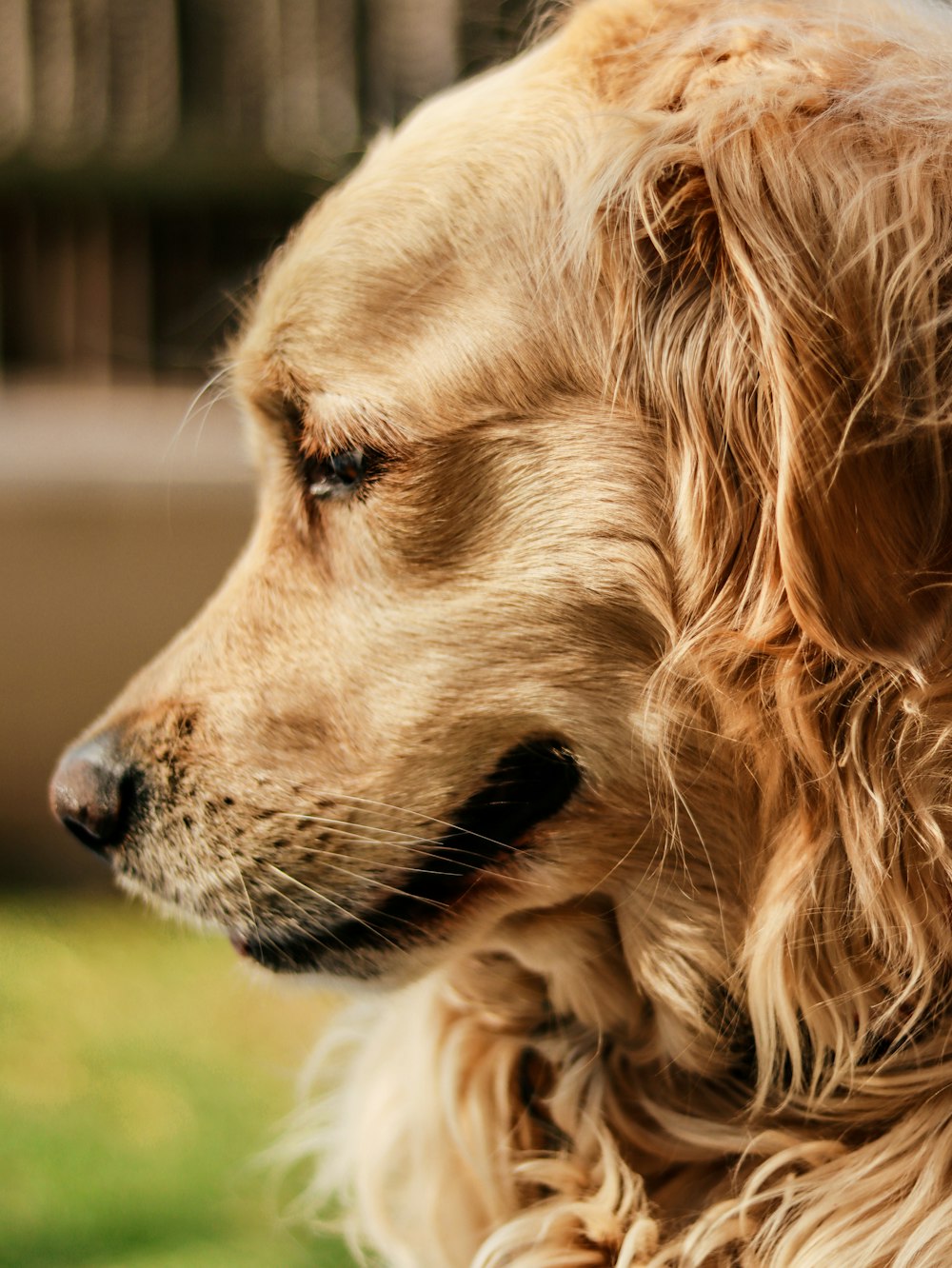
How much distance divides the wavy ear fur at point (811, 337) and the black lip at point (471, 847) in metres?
0.31

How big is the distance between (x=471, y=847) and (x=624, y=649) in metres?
0.30

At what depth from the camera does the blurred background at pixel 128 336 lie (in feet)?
11.7

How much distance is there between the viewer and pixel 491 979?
5.91 feet

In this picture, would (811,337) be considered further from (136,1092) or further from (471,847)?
(136,1092)

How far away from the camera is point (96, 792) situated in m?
1.72

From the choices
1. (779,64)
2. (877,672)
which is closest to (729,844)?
(877,672)

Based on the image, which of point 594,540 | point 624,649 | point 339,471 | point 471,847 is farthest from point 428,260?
point 471,847

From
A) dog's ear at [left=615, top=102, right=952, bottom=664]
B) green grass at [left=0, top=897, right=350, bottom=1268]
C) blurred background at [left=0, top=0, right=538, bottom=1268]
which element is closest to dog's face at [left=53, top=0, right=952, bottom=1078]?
dog's ear at [left=615, top=102, right=952, bottom=664]

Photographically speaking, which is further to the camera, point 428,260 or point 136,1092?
point 136,1092

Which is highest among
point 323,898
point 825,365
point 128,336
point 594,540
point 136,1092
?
point 825,365

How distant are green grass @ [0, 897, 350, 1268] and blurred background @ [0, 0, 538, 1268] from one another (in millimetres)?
14

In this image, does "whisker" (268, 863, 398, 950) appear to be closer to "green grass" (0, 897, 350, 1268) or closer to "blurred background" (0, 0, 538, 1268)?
"green grass" (0, 897, 350, 1268)

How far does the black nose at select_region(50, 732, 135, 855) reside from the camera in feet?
5.60

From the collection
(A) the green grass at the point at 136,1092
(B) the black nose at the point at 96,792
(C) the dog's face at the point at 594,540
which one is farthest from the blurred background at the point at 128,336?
(C) the dog's face at the point at 594,540
